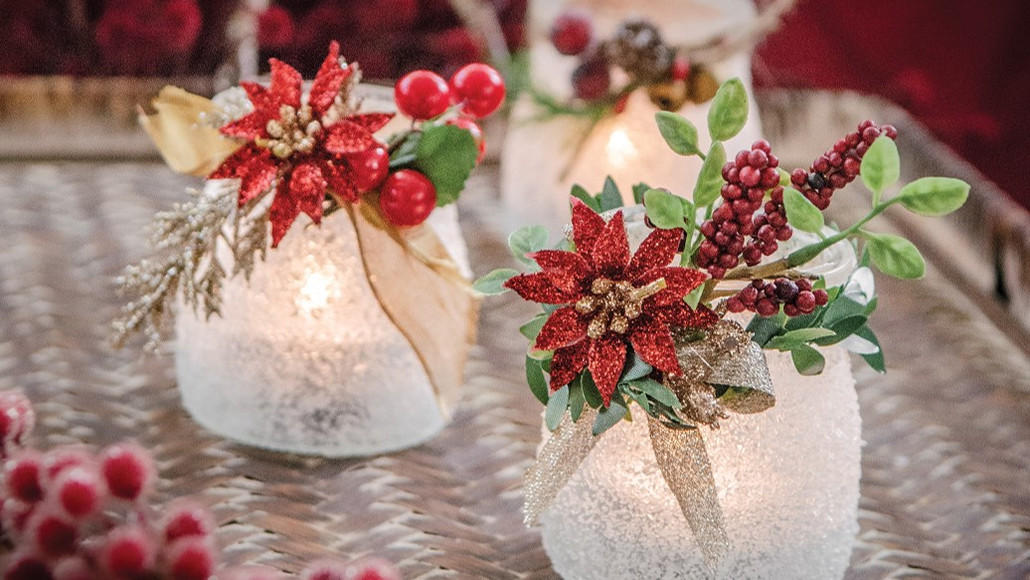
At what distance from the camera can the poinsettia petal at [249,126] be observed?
1.98 feet

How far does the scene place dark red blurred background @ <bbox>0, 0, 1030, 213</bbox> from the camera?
1347mm

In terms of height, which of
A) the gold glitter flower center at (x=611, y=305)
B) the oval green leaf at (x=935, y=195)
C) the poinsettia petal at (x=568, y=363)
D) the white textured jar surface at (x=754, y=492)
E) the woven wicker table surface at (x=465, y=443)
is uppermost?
the oval green leaf at (x=935, y=195)

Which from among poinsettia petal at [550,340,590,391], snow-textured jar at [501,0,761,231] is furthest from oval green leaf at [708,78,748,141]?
snow-textured jar at [501,0,761,231]

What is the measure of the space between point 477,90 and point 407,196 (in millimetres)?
79

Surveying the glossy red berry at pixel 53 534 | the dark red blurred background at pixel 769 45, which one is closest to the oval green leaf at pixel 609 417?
the glossy red berry at pixel 53 534

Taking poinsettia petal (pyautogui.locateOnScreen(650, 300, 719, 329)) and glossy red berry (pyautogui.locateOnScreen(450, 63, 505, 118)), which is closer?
poinsettia petal (pyautogui.locateOnScreen(650, 300, 719, 329))

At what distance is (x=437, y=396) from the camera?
66cm

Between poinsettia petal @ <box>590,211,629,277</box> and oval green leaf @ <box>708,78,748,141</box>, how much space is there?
0.17 ft

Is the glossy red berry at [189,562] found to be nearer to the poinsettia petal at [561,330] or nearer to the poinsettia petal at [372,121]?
the poinsettia petal at [561,330]

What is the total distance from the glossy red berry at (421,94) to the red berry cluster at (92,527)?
10.6 inches

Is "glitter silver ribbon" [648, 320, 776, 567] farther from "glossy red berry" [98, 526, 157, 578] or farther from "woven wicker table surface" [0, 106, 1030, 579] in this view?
"glossy red berry" [98, 526, 157, 578]

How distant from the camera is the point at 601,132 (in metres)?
0.88

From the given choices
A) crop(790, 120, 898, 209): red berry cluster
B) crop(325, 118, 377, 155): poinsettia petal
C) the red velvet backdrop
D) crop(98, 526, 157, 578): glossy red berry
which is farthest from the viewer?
the red velvet backdrop

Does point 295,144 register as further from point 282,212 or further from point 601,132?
point 601,132
